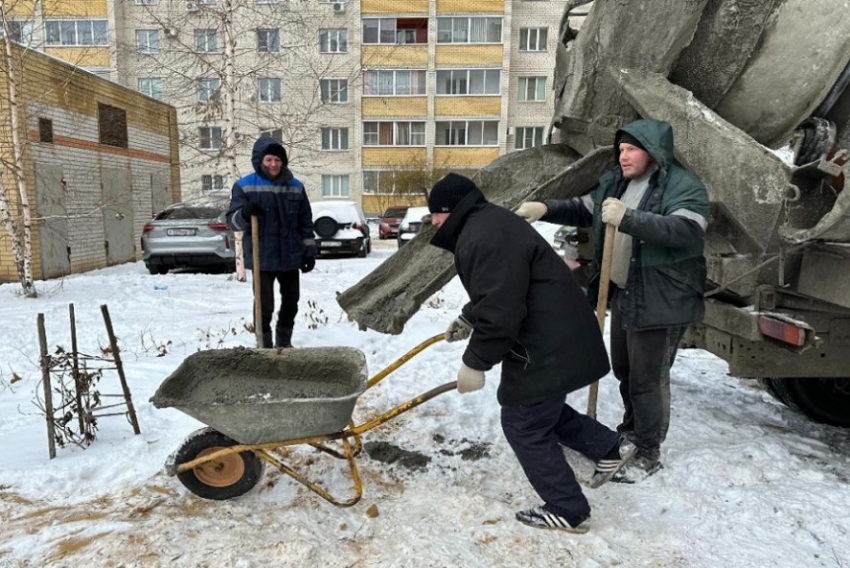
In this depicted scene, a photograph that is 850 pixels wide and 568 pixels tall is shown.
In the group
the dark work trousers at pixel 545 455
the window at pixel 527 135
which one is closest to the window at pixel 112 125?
the dark work trousers at pixel 545 455

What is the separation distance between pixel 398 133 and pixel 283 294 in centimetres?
2791

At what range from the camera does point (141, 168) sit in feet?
43.5

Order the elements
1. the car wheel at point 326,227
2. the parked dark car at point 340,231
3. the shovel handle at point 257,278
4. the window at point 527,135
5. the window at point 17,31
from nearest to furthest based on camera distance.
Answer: the shovel handle at point 257,278, the window at point 17,31, the car wheel at point 326,227, the parked dark car at point 340,231, the window at point 527,135

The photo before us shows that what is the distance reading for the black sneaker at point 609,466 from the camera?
2.95m

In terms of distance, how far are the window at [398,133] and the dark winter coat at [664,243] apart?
29234 millimetres

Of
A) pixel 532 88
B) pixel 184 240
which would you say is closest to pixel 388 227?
pixel 184 240

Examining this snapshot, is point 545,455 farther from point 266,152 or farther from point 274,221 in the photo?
point 266,152

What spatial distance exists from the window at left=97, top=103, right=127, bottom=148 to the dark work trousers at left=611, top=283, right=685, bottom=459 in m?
12.1

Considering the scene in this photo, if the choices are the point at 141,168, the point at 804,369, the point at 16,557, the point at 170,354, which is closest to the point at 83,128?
the point at 141,168

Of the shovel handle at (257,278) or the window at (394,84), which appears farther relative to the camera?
the window at (394,84)

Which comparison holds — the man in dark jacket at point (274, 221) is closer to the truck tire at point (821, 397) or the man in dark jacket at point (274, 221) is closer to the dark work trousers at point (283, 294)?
the dark work trousers at point (283, 294)

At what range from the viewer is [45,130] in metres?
9.94

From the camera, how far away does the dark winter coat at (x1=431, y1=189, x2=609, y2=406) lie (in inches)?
91.3

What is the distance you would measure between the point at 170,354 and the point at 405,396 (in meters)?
2.39
